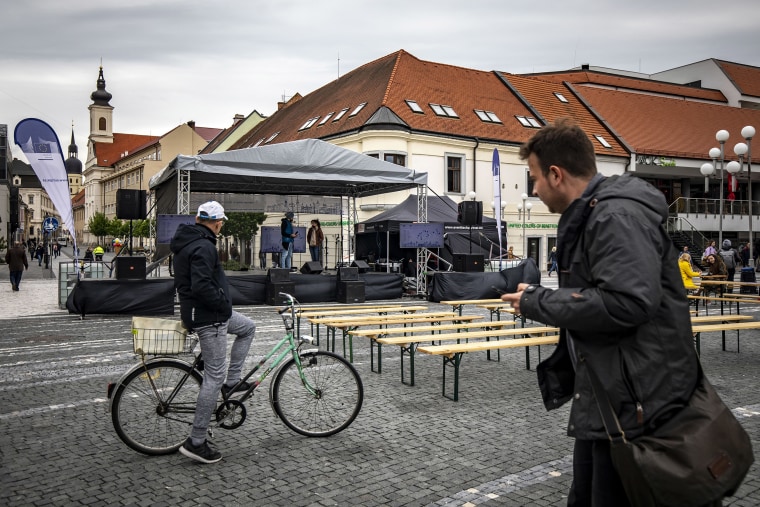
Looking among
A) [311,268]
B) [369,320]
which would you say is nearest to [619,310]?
[369,320]

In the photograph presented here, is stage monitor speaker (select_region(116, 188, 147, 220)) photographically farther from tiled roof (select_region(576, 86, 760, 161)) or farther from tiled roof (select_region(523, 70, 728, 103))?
tiled roof (select_region(523, 70, 728, 103))

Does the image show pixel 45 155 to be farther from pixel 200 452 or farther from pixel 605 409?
pixel 605 409

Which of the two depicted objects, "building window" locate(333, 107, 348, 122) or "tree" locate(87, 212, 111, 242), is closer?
"building window" locate(333, 107, 348, 122)

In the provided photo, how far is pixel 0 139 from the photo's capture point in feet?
167

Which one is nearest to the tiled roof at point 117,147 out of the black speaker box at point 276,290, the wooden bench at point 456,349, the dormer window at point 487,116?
the dormer window at point 487,116

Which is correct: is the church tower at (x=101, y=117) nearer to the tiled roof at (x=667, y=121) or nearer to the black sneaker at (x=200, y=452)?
the tiled roof at (x=667, y=121)

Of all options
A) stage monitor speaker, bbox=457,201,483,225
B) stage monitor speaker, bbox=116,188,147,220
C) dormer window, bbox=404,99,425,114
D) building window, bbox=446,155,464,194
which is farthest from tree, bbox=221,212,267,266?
stage monitor speaker, bbox=116,188,147,220

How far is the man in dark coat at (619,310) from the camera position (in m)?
2.10

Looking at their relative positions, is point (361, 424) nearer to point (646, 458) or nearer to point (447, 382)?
point (447, 382)

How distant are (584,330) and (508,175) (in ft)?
113

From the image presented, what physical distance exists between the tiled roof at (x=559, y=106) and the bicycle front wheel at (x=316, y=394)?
3522cm

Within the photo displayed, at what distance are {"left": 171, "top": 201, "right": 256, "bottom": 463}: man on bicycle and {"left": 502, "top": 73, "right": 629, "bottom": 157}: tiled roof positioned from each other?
35969mm

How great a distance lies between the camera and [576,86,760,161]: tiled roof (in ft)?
135

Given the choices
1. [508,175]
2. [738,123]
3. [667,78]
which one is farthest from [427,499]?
[667,78]
